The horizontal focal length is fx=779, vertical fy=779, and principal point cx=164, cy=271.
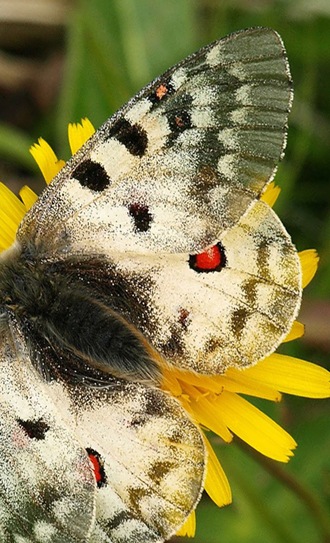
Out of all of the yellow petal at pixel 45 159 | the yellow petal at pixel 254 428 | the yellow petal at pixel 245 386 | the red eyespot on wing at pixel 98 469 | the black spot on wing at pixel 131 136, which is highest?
the black spot on wing at pixel 131 136

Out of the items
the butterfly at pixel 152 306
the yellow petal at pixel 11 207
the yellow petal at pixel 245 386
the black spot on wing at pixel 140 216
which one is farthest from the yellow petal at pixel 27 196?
the yellow petal at pixel 245 386

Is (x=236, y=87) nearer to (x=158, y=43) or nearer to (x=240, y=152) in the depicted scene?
(x=240, y=152)

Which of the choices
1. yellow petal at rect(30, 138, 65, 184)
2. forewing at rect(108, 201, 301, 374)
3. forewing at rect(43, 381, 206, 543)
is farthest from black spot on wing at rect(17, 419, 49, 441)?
yellow petal at rect(30, 138, 65, 184)

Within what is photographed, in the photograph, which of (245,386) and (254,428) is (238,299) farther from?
(254,428)

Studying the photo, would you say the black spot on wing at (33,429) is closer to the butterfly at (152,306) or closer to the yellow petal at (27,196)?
the butterfly at (152,306)

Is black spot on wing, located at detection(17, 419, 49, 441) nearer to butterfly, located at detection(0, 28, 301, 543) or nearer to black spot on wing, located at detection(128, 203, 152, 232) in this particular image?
butterfly, located at detection(0, 28, 301, 543)

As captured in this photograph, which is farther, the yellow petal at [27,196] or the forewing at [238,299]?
the yellow petal at [27,196]
